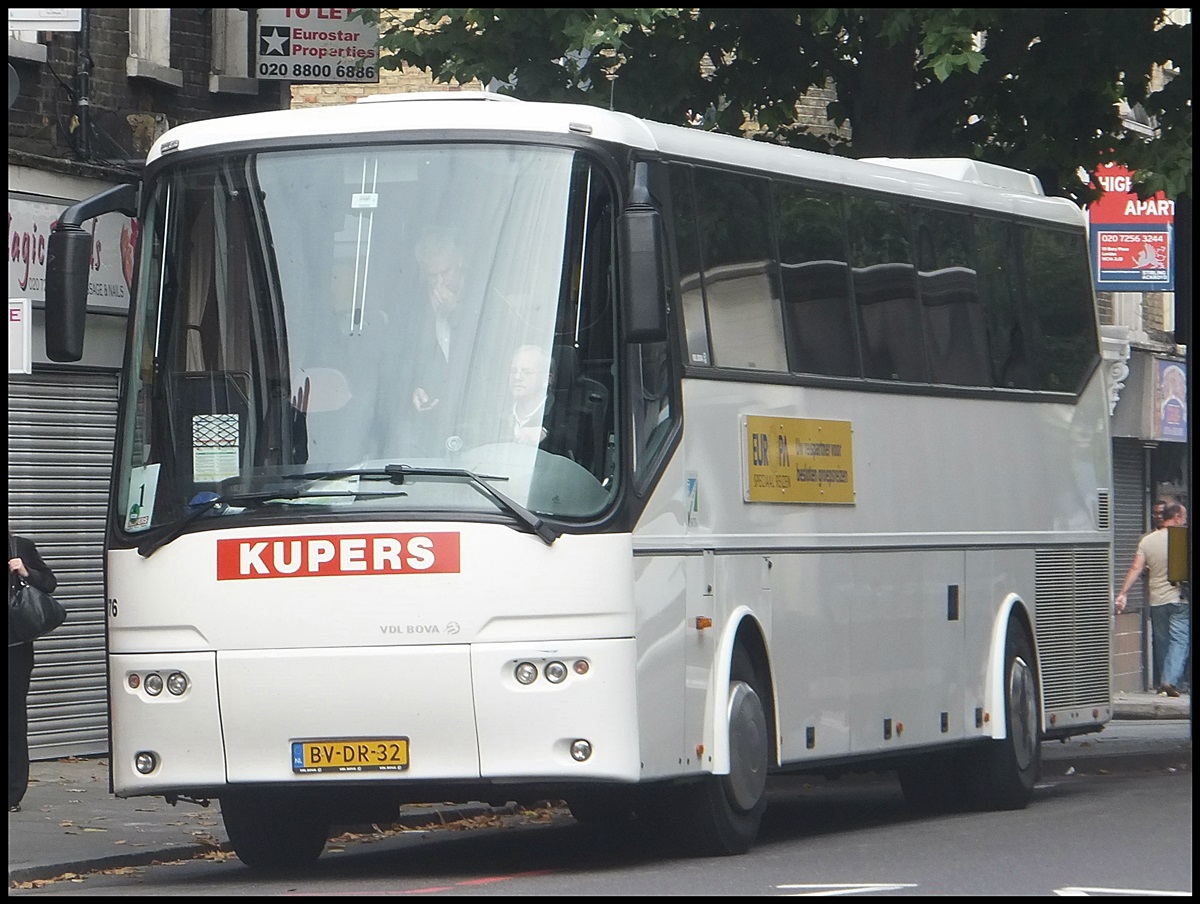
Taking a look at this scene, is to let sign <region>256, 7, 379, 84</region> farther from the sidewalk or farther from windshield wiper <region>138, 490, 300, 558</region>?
windshield wiper <region>138, 490, 300, 558</region>

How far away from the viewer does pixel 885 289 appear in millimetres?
15531

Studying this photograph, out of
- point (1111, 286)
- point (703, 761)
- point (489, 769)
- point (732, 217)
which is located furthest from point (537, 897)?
point (1111, 286)

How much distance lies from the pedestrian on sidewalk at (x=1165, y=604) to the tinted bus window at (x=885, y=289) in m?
14.6

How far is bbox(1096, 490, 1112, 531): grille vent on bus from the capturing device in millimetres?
18359

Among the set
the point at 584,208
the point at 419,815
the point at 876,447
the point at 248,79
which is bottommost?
the point at 419,815

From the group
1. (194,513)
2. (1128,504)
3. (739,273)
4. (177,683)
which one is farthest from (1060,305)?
(1128,504)

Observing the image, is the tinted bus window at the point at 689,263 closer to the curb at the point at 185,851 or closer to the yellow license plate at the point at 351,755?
the yellow license plate at the point at 351,755

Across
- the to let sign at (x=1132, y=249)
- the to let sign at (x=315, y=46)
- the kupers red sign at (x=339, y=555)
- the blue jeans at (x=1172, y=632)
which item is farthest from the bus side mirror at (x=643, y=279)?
the blue jeans at (x=1172, y=632)

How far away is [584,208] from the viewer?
12.7 metres

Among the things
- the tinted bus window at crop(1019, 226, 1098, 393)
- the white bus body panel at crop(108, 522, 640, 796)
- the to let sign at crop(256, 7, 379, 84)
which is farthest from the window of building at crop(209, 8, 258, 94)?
the white bus body panel at crop(108, 522, 640, 796)

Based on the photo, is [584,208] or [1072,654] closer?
[584,208]

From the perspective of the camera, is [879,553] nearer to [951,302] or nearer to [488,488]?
[951,302]

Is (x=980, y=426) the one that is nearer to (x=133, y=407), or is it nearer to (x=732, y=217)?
(x=732, y=217)

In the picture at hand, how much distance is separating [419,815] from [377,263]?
4516 millimetres
